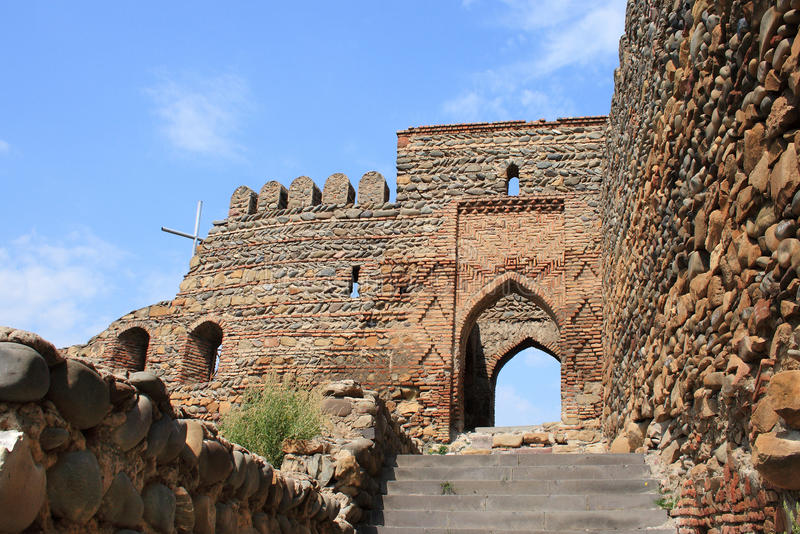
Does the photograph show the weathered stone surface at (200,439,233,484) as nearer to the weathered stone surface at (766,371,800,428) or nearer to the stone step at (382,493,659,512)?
the weathered stone surface at (766,371,800,428)

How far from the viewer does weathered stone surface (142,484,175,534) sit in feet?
9.62

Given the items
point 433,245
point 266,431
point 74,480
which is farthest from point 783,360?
point 433,245

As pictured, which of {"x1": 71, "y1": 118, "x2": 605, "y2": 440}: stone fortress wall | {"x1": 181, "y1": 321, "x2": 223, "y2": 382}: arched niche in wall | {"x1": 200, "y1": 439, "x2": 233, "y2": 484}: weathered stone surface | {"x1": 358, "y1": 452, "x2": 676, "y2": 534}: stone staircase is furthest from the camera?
{"x1": 181, "y1": 321, "x2": 223, "y2": 382}: arched niche in wall

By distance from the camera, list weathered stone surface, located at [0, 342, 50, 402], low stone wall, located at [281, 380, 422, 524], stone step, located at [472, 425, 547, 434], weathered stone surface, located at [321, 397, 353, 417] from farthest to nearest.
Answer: stone step, located at [472, 425, 547, 434] < weathered stone surface, located at [321, 397, 353, 417] < low stone wall, located at [281, 380, 422, 524] < weathered stone surface, located at [0, 342, 50, 402]

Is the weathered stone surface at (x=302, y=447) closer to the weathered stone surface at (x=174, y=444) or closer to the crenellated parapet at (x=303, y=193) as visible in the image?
the weathered stone surface at (x=174, y=444)

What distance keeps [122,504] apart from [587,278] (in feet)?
33.9

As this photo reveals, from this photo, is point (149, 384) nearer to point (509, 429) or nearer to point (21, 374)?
point (21, 374)

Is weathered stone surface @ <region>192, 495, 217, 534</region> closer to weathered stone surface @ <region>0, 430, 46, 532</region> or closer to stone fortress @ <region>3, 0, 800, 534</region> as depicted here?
stone fortress @ <region>3, 0, 800, 534</region>

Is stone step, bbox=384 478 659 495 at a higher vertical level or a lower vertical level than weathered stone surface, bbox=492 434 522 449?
lower

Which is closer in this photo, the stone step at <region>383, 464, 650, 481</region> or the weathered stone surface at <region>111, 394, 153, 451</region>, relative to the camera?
the weathered stone surface at <region>111, 394, 153, 451</region>

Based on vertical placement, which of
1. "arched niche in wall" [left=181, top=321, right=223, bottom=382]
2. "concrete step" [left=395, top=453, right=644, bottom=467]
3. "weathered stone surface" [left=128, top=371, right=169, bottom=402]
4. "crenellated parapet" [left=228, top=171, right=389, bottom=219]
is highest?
"crenellated parapet" [left=228, top=171, right=389, bottom=219]

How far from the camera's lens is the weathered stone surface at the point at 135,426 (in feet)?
8.93

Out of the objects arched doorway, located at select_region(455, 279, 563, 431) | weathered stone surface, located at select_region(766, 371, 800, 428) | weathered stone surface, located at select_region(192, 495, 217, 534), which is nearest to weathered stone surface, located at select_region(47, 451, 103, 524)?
weathered stone surface, located at select_region(192, 495, 217, 534)

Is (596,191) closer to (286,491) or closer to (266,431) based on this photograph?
(266,431)
